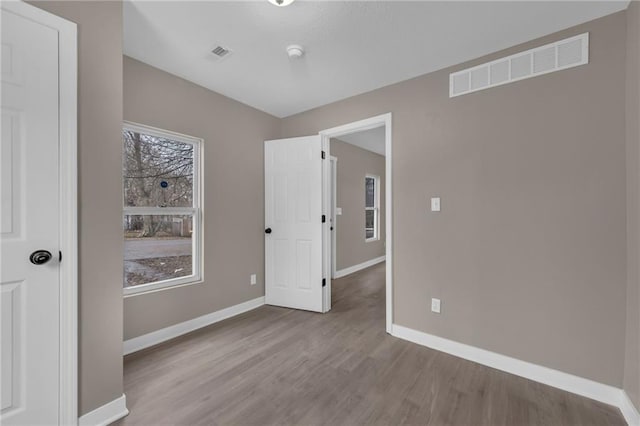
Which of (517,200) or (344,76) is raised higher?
(344,76)

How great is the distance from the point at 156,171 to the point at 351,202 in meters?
3.67

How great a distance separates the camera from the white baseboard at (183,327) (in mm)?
2389

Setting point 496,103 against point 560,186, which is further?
point 496,103

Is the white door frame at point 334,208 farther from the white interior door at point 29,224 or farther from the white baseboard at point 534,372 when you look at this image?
the white interior door at point 29,224

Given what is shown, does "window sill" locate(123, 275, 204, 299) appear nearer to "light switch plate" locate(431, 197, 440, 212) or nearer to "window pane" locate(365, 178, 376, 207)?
"light switch plate" locate(431, 197, 440, 212)

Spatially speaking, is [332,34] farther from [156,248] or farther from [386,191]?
[156,248]

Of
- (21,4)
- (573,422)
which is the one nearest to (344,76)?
(21,4)

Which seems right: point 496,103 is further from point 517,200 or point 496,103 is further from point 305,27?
point 305,27

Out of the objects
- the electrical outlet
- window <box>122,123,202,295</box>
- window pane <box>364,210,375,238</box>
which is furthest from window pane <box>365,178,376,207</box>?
window <box>122,123,202,295</box>

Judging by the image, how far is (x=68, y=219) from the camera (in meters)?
1.46

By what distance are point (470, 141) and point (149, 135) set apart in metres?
2.92

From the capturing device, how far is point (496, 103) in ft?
7.21

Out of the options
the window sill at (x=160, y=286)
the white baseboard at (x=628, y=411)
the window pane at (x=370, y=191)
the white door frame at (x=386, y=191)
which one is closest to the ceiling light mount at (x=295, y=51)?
the white door frame at (x=386, y=191)

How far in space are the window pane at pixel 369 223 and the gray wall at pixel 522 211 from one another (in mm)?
3478
